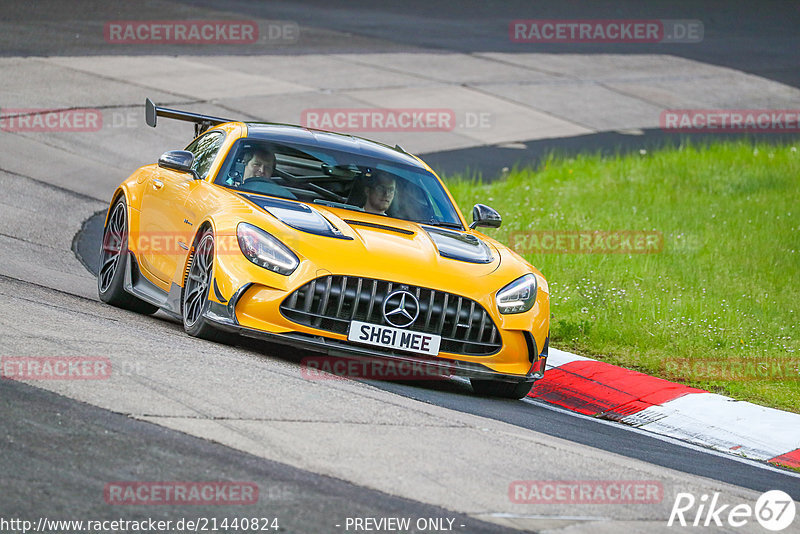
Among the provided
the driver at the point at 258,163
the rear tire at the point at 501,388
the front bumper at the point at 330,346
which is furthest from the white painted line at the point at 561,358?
the driver at the point at 258,163

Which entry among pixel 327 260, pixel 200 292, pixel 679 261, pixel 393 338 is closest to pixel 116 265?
pixel 200 292

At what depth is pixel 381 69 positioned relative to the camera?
2536 centimetres

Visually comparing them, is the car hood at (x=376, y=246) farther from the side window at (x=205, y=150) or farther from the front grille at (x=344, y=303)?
the side window at (x=205, y=150)

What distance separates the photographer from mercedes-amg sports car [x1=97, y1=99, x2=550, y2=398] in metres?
7.46

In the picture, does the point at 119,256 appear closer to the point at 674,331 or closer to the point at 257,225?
the point at 257,225

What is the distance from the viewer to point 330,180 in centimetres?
895

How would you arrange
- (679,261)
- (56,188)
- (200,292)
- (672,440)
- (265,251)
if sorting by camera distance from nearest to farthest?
(265,251) → (200,292) → (672,440) → (679,261) → (56,188)

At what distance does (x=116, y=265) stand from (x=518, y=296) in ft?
11.0

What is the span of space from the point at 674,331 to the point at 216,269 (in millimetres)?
4584

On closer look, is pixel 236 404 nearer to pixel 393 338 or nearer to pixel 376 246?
pixel 393 338

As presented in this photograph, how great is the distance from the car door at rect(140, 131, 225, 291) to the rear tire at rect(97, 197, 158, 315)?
0.97 feet

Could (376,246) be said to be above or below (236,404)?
above

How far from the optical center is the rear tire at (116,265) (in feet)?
30.9

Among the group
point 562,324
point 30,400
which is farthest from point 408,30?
point 30,400
